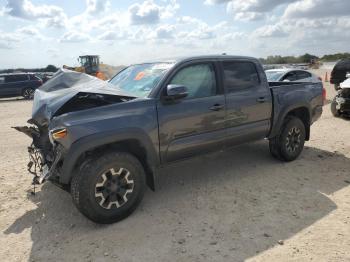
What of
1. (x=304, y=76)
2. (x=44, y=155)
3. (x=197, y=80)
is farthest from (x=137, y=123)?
(x=304, y=76)

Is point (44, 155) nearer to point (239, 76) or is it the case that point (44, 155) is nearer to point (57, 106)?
point (57, 106)

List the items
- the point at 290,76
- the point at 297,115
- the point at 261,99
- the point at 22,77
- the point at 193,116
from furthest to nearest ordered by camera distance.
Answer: the point at 22,77, the point at 290,76, the point at 297,115, the point at 261,99, the point at 193,116

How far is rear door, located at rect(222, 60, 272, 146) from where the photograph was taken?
5.38 metres

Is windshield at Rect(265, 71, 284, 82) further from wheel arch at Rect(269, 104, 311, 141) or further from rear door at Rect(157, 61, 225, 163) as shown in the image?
rear door at Rect(157, 61, 225, 163)

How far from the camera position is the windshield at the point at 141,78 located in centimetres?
475

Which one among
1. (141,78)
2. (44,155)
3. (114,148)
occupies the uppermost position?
(141,78)

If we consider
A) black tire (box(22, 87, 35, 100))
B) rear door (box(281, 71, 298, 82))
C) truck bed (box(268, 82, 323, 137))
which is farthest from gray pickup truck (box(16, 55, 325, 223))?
black tire (box(22, 87, 35, 100))

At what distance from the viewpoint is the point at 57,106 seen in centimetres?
426

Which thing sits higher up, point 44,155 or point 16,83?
point 16,83

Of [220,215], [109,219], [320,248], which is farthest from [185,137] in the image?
[320,248]

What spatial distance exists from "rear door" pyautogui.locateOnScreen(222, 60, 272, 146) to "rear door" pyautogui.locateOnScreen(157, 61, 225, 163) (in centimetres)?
20

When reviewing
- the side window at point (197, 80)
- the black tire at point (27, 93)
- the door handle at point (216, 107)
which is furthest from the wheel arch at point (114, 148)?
the black tire at point (27, 93)

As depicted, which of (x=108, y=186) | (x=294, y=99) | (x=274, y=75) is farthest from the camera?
(x=274, y=75)

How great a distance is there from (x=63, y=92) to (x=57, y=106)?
1.44ft
